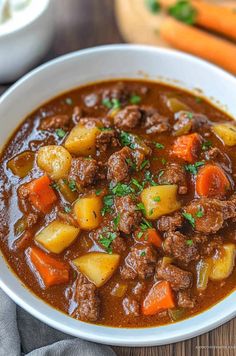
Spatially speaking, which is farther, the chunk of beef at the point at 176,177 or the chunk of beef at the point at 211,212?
the chunk of beef at the point at 176,177

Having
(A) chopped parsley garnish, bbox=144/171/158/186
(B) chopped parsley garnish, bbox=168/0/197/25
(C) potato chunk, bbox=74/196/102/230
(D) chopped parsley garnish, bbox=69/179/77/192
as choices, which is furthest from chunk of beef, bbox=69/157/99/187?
(B) chopped parsley garnish, bbox=168/0/197/25

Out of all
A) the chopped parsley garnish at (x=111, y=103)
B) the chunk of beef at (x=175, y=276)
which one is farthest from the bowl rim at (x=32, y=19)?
the chunk of beef at (x=175, y=276)

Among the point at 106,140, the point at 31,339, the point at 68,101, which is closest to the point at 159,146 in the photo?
the point at 106,140

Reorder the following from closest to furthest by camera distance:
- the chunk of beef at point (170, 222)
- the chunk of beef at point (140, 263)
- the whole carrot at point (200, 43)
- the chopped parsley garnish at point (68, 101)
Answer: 1. the chunk of beef at point (140, 263)
2. the chunk of beef at point (170, 222)
3. the chopped parsley garnish at point (68, 101)
4. the whole carrot at point (200, 43)

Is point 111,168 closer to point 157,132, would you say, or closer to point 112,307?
point 157,132

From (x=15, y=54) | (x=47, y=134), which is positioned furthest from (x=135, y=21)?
(x=47, y=134)

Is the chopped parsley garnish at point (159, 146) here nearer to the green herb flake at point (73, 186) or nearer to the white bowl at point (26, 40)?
the green herb flake at point (73, 186)

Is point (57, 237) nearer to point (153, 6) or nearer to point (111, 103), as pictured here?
point (111, 103)
